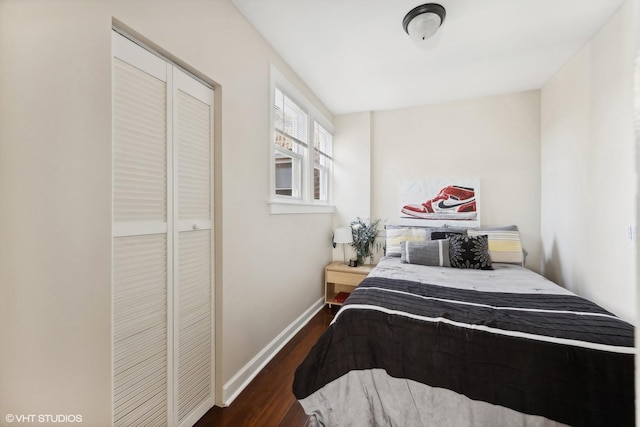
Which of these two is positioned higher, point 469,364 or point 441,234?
point 441,234

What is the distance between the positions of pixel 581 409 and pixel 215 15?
8.57 ft

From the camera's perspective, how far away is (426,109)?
10.8 ft

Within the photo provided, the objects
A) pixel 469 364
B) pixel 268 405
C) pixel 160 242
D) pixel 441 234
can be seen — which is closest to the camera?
pixel 469 364

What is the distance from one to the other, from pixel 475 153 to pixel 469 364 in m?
2.69

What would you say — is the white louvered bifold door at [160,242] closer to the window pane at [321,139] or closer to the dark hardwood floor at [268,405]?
the dark hardwood floor at [268,405]

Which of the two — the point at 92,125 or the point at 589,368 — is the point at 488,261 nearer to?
the point at 589,368

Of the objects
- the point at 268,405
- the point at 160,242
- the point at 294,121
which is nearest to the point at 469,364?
the point at 268,405

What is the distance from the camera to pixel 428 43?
82.0 inches

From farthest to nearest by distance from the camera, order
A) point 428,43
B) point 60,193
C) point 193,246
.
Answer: point 428,43, point 193,246, point 60,193

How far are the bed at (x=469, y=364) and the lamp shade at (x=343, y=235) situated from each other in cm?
166

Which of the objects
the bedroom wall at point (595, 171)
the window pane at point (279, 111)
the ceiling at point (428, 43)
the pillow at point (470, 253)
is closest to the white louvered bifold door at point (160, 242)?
the window pane at point (279, 111)

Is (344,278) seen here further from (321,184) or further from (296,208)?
(321,184)

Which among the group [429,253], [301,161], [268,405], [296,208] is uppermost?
[301,161]

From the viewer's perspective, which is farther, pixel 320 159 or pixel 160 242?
pixel 320 159
